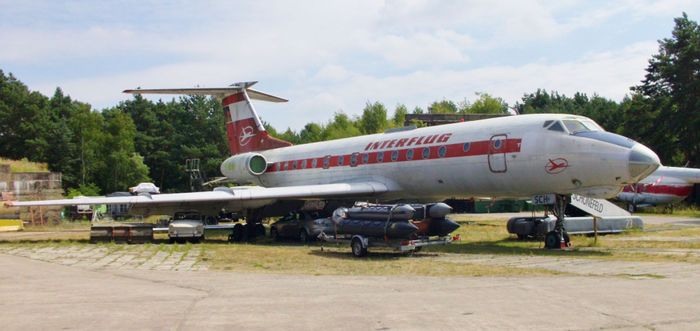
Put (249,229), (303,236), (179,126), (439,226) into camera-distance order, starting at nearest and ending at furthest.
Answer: (439,226) → (303,236) → (249,229) → (179,126)

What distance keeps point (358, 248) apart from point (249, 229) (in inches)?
344

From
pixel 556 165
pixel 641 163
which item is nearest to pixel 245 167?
pixel 556 165

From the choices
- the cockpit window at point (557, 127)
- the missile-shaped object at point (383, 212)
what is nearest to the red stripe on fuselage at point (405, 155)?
the cockpit window at point (557, 127)

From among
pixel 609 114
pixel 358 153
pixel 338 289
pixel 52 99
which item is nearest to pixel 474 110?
pixel 609 114

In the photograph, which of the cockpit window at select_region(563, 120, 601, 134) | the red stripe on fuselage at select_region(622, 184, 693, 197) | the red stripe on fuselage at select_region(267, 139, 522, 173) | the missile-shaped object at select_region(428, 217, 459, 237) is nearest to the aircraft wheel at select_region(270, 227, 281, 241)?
the red stripe on fuselage at select_region(267, 139, 522, 173)

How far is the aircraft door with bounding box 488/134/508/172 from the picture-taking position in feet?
58.3

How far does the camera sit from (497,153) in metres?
17.9

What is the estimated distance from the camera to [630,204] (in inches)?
1640

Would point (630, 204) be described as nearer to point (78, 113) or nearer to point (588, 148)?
point (588, 148)

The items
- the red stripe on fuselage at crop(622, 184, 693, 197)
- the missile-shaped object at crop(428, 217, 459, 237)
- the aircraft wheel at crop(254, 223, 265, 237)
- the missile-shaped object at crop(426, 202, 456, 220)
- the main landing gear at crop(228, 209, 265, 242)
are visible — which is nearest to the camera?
the missile-shaped object at crop(426, 202, 456, 220)

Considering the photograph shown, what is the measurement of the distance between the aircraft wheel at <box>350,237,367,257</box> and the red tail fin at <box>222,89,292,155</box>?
46.1 ft

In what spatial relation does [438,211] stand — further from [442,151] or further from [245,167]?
[245,167]

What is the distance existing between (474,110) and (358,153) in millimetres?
59279

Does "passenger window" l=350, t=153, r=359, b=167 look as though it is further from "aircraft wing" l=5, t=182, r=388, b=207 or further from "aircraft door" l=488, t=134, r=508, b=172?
"aircraft door" l=488, t=134, r=508, b=172
